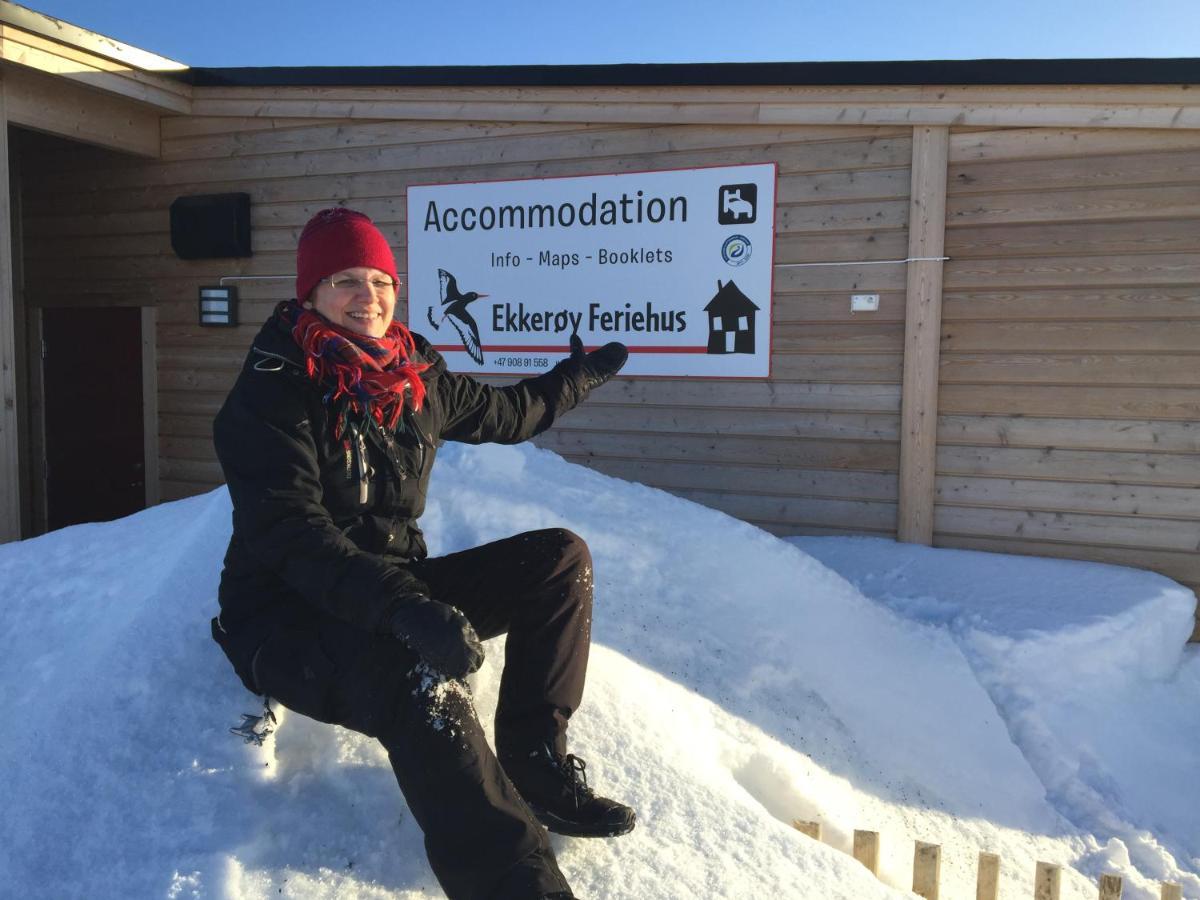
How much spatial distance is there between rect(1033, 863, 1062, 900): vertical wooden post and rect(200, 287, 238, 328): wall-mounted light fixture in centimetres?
648

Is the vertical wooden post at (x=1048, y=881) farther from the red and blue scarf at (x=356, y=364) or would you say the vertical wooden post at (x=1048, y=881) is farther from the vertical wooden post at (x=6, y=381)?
the vertical wooden post at (x=6, y=381)

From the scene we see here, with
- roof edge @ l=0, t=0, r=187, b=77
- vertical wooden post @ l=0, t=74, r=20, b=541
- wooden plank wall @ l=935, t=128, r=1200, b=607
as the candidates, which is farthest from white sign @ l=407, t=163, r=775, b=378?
vertical wooden post @ l=0, t=74, r=20, b=541

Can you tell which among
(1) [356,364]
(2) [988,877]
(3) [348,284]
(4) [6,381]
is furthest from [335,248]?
(4) [6,381]

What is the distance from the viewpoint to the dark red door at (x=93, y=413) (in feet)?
25.5

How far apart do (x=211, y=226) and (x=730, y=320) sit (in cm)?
414

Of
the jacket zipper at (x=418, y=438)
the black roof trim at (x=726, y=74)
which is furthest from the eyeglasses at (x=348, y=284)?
the black roof trim at (x=726, y=74)

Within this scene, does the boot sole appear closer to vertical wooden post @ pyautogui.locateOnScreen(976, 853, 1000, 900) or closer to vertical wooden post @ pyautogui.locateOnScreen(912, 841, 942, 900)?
vertical wooden post @ pyautogui.locateOnScreen(912, 841, 942, 900)

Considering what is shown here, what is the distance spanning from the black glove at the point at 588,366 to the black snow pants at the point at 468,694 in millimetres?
797

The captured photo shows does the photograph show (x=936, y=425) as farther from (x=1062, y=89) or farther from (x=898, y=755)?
(x=898, y=755)

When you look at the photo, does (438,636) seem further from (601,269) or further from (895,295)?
(601,269)

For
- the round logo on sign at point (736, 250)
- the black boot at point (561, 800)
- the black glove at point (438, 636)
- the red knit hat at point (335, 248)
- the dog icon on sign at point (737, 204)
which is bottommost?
the black boot at point (561, 800)

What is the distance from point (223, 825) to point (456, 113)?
5.27 m

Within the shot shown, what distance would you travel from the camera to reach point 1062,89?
4.96m

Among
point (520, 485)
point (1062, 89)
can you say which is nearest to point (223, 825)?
point (520, 485)
